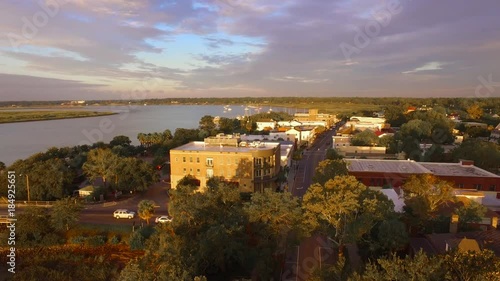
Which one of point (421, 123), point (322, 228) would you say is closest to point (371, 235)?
point (322, 228)

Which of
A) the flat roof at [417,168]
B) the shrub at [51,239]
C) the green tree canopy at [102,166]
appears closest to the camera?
the shrub at [51,239]

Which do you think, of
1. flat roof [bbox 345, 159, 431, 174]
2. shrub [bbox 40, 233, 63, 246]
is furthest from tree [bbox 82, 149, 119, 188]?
flat roof [bbox 345, 159, 431, 174]

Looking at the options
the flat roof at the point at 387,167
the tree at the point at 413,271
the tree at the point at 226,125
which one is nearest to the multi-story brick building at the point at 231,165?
the flat roof at the point at 387,167

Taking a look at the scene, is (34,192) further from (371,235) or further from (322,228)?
(371,235)

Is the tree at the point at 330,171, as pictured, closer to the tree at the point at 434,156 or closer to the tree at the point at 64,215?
the tree at the point at 64,215

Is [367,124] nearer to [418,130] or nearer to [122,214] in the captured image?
[418,130]

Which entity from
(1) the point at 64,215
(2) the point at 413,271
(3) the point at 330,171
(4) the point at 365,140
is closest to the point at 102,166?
(1) the point at 64,215
